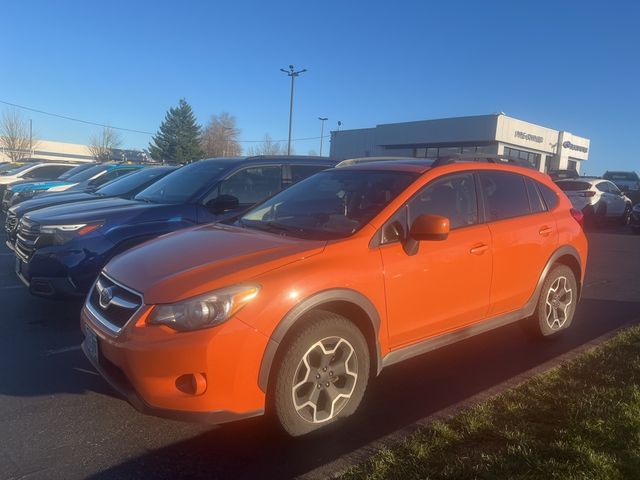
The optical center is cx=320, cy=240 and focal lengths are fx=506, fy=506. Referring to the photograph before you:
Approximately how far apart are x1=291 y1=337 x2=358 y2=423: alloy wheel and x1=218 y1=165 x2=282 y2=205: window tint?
3.39 m

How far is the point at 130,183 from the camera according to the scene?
7594 millimetres

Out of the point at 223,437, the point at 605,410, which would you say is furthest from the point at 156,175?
the point at 605,410

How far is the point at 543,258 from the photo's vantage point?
470 centimetres

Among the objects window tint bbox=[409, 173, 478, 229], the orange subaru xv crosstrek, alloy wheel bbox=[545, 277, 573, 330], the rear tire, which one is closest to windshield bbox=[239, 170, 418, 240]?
the orange subaru xv crosstrek

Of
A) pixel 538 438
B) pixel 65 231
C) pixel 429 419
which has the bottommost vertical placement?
pixel 429 419

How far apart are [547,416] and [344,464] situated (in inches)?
55.9

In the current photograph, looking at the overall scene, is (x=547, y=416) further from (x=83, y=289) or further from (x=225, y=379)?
(x=83, y=289)

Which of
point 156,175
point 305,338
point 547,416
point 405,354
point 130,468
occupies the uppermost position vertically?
point 156,175

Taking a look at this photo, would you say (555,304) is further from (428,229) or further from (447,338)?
(428,229)

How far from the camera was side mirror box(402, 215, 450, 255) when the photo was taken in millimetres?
3393

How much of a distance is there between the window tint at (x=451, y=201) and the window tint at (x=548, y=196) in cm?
113

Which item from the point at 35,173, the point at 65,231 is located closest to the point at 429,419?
the point at 65,231

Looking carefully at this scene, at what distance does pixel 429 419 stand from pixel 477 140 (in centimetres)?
3348

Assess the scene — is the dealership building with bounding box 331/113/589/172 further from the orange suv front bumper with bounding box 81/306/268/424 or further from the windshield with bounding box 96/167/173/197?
the orange suv front bumper with bounding box 81/306/268/424
